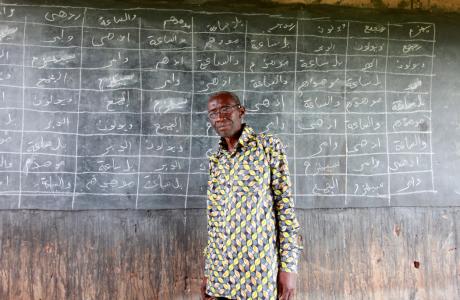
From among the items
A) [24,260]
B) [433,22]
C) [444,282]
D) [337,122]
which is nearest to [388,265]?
[444,282]

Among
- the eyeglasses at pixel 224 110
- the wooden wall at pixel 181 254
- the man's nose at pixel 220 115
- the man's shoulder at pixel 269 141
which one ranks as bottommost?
the wooden wall at pixel 181 254

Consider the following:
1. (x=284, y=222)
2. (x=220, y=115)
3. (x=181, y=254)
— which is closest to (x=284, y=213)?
(x=284, y=222)

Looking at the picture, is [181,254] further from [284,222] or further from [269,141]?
[269,141]

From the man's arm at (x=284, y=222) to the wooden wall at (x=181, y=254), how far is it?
1016 millimetres

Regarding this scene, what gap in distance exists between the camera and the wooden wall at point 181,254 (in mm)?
2711

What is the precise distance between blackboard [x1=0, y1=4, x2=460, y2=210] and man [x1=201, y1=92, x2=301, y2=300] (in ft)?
2.89

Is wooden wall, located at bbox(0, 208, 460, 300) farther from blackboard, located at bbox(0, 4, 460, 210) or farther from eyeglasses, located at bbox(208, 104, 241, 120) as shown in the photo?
eyeglasses, located at bbox(208, 104, 241, 120)

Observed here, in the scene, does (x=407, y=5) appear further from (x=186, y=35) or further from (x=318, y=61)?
(x=186, y=35)

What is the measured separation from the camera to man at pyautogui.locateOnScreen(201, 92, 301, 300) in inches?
74.5

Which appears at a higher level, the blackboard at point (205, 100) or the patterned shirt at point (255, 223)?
the blackboard at point (205, 100)

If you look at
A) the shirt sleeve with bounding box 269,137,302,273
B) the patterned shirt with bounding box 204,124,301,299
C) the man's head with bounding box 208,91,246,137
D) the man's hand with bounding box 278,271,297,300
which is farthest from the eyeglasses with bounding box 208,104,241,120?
the man's hand with bounding box 278,271,297,300

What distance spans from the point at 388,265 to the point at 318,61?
64.7 inches

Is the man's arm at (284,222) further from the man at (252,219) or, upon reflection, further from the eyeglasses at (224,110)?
the eyeglasses at (224,110)

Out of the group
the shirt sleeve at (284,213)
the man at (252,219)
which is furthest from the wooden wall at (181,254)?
the shirt sleeve at (284,213)
